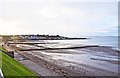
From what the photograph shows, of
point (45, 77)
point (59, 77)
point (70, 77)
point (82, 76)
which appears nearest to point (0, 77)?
point (45, 77)

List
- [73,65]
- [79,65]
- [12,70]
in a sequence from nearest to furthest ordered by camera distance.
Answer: [12,70]
[73,65]
[79,65]

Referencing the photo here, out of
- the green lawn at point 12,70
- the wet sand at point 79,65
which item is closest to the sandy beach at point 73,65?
the wet sand at point 79,65

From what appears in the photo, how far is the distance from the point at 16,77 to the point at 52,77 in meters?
5.27

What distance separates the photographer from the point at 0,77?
368 cm

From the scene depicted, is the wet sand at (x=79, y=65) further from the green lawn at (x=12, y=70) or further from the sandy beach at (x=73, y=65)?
the green lawn at (x=12, y=70)

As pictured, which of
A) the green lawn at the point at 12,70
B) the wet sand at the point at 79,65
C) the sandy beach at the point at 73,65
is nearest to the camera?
the green lawn at the point at 12,70

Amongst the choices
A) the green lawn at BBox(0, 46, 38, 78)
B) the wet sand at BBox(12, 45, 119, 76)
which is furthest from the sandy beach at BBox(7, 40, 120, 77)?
the green lawn at BBox(0, 46, 38, 78)

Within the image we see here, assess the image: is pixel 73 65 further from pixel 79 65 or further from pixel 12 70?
pixel 12 70

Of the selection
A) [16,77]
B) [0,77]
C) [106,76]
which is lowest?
[106,76]

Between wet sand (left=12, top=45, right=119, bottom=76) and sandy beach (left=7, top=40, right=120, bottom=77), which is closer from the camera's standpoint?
sandy beach (left=7, top=40, right=120, bottom=77)

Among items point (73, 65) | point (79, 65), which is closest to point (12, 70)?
point (73, 65)

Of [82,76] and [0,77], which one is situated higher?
[0,77]

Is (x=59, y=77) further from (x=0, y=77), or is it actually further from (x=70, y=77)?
(x=0, y=77)

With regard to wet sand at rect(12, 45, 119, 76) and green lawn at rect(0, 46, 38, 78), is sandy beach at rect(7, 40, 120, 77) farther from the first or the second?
green lawn at rect(0, 46, 38, 78)
